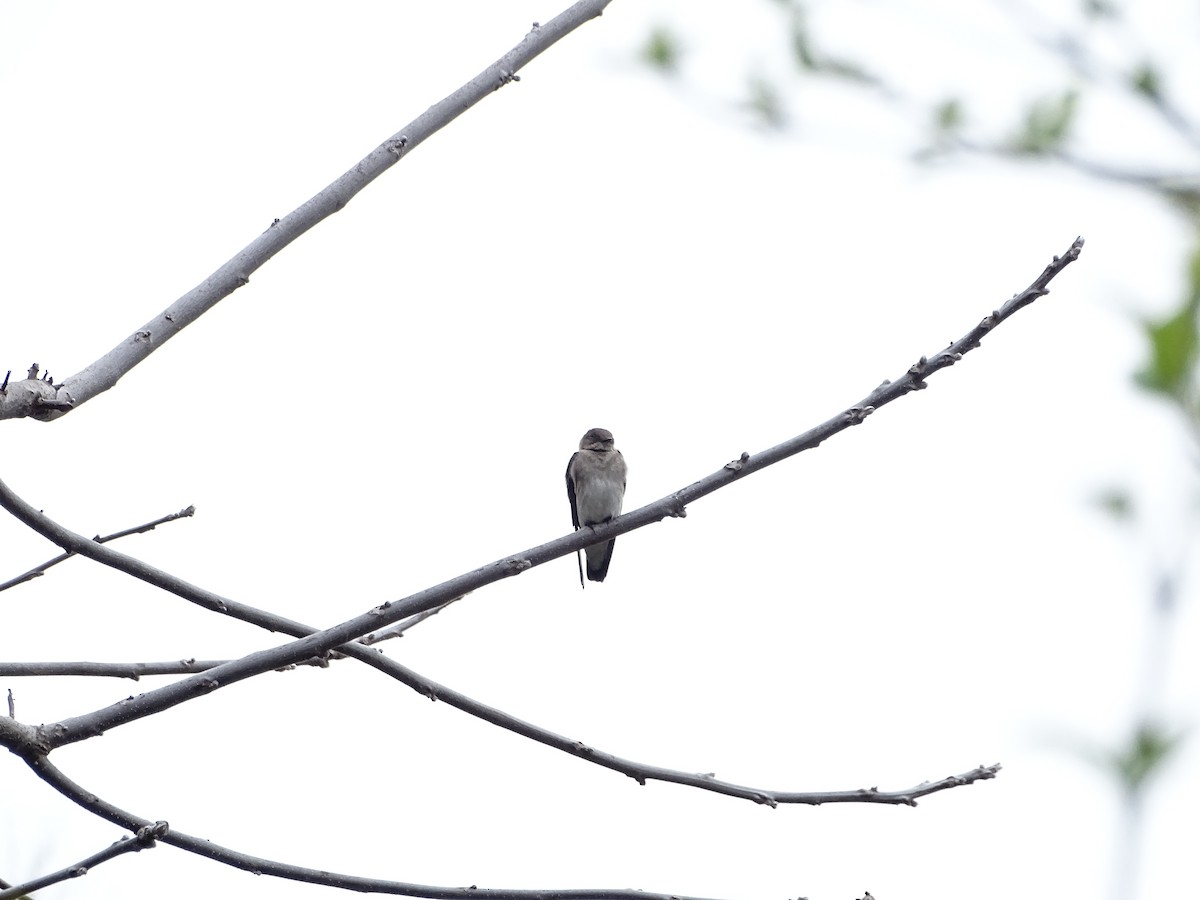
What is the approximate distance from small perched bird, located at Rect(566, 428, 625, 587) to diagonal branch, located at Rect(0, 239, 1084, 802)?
4884 millimetres

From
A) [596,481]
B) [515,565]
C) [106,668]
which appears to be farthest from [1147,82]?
[596,481]

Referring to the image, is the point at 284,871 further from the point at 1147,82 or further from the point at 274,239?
the point at 1147,82

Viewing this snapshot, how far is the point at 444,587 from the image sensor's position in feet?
11.4

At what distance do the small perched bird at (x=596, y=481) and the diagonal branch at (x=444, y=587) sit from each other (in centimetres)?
488

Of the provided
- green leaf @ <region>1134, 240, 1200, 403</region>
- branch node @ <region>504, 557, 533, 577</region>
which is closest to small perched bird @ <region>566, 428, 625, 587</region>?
branch node @ <region>504, 557, 533, 577</region>

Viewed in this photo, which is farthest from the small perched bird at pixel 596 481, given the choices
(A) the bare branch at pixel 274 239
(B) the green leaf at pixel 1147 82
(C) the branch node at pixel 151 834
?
(B) the green leaf at pixel 1147 82

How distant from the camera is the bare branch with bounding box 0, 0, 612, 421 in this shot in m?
3.07

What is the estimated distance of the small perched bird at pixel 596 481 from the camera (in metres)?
8.84

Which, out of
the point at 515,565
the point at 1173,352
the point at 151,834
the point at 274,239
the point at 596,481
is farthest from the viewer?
the point at 596,481

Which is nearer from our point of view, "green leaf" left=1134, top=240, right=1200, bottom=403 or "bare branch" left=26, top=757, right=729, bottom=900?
"green leaf" left=1134, top=240, right=1200, bottom=403

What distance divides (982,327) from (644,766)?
1.45m

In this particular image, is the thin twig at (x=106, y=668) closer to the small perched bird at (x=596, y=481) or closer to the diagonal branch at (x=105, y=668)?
the diagonal branch at (x=105, y=668)

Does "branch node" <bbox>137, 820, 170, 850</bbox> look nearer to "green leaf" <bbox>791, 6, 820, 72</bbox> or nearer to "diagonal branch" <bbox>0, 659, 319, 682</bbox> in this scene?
"diagonal branch" <bbox>0, 659, 319, 682</bbox>

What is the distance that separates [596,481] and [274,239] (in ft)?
18.4
